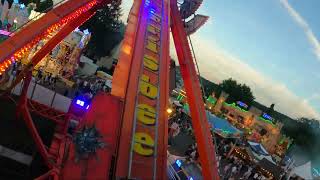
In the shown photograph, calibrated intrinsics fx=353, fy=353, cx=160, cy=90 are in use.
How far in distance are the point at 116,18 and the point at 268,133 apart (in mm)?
35483

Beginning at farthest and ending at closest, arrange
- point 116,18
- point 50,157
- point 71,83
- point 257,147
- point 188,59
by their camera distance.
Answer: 1. point 116,18
2. point 257,147
3. point 71,83
4. point 50,157
5. point 188,59

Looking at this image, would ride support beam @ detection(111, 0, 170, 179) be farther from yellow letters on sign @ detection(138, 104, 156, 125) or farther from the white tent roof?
the white tent roof

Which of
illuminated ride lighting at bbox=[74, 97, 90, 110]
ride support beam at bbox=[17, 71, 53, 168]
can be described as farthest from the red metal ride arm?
illuminated ride lighting at bbox=[74, 97, 90, 110]

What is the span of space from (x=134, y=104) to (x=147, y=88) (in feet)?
2.17

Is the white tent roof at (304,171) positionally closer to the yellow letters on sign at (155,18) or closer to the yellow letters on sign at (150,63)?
the yellow letters on sign at (155,18)

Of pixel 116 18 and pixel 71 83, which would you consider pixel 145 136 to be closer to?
pixel 71 83

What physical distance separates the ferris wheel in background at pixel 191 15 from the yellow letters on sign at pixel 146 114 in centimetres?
512

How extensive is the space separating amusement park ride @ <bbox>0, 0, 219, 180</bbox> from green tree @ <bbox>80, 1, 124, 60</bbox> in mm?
54471

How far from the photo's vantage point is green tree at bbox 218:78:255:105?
338 feet

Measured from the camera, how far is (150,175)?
5109 mm

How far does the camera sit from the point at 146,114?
570 centimetres

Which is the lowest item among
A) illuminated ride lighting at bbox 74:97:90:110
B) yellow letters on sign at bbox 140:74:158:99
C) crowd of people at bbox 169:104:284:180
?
crowd of people at bbox 169:104:284:180

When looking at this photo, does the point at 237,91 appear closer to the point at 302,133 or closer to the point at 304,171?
the point at 302,133

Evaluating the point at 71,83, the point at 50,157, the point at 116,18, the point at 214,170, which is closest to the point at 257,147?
the point at 71,83
